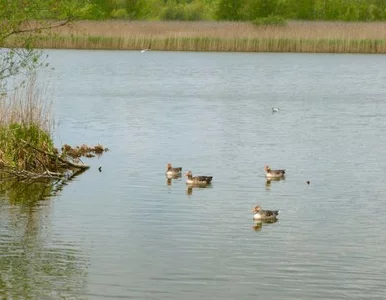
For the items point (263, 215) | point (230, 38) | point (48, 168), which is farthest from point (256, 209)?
point (230, 38)

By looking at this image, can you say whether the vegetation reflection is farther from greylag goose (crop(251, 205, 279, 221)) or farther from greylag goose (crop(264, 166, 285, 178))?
greylag goose (crop(264, 166, 285, 178))

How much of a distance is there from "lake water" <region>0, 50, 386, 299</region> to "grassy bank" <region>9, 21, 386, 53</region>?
22.8 metres

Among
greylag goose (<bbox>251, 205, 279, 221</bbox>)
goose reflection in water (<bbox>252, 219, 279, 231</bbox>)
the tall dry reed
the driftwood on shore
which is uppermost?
the tall dry reed

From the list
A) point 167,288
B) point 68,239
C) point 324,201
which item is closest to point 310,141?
point 324,201

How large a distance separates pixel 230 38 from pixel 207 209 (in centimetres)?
4530

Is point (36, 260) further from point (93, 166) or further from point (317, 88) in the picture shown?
point (317, 88)

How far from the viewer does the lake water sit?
45.8ft

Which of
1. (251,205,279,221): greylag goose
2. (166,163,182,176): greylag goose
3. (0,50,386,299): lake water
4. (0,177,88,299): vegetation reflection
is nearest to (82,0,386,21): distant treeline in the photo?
(0,50,386,299): lake water

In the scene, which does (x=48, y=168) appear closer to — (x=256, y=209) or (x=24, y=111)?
(x=24, y=111)

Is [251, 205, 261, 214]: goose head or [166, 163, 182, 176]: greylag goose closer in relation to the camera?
[251, 205, 261, 214]: goose head

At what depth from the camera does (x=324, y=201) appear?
19.5 metres

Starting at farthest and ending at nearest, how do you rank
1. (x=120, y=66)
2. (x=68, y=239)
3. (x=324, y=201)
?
(x=120, y=66), (x=324, y=201), (x=68, y=239)

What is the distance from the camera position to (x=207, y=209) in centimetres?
1869

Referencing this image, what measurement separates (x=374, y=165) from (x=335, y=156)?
163 centimetres
